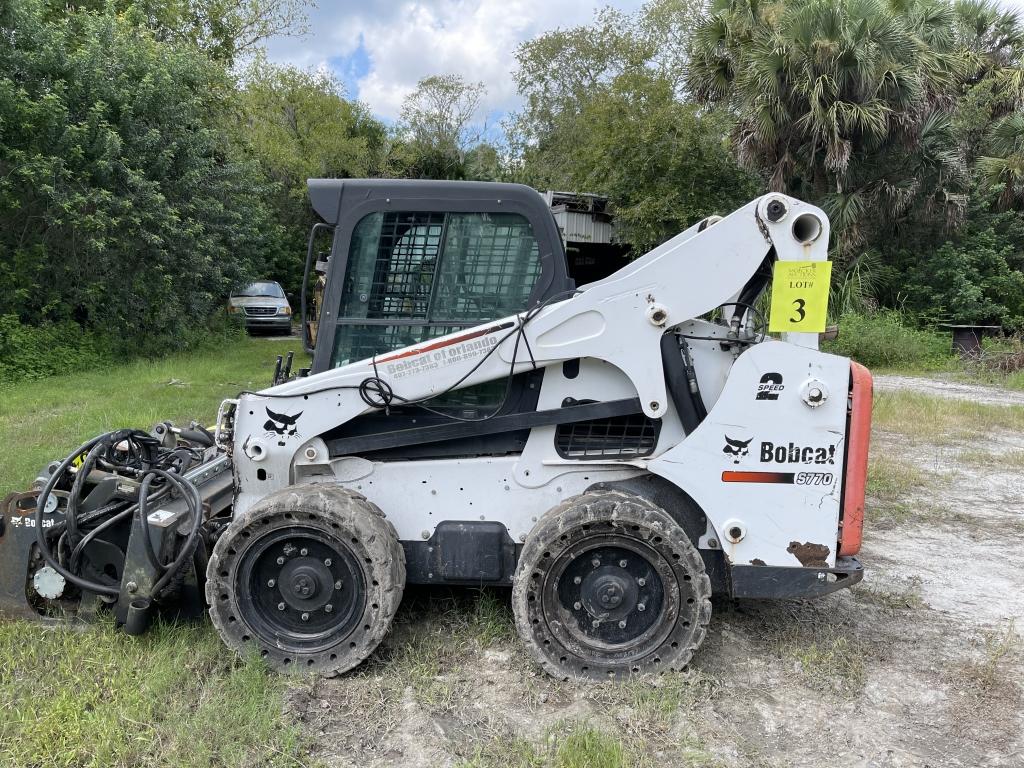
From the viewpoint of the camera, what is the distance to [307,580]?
3.36 m

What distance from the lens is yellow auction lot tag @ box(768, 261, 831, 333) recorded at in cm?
328

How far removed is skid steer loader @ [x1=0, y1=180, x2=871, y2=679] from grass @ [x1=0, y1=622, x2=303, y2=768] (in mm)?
165

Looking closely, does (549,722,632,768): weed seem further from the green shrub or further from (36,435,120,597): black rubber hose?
the green shrub

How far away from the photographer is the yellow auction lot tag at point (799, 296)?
328 cm

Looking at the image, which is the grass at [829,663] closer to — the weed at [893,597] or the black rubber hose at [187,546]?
the weed at [893,597]

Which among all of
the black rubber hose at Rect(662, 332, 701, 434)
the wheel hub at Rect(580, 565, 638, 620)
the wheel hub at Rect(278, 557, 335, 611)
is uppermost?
the black rubber hose at Rect(662, 332, 701, 434)

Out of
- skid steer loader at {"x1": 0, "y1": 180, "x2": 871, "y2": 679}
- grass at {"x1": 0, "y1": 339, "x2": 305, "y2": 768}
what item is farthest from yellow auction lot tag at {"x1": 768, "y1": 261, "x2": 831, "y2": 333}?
grass at {"x1": 0, "y1": 339, "x2": 305, "y2": 768}

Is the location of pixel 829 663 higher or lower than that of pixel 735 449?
lower

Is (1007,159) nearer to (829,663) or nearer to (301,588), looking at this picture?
(829,663)

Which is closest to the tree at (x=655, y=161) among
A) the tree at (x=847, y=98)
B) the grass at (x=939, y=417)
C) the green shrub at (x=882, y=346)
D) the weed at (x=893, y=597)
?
the tree at (x=847, y=98)

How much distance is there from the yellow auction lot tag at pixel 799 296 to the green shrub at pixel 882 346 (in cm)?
1250

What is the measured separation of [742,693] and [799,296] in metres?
1.73

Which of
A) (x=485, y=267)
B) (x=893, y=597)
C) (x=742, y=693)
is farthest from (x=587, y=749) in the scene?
(x=893, y=597)

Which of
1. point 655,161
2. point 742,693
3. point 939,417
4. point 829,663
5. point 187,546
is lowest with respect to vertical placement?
point 742,693
